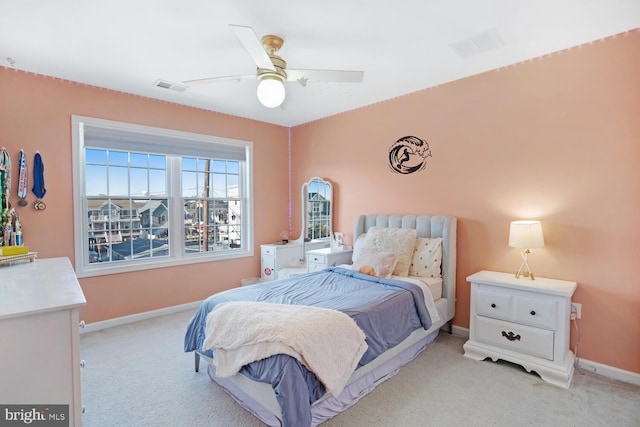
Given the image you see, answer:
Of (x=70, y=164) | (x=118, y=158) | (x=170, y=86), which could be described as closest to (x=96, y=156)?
(x=118, y=158)

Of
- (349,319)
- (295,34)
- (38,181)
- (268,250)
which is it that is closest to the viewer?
(349,319)

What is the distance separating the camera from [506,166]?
117 inches

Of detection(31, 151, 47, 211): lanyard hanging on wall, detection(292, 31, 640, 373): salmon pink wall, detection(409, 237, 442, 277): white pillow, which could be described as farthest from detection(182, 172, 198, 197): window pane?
detection(409, 237, 442, 277): white pillow

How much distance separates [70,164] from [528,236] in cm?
434

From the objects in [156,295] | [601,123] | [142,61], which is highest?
[142,61]

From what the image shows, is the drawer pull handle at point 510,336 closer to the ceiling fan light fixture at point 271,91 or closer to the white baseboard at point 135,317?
the ceiling fan light fixture at point 271,91

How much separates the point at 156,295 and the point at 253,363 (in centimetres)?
257

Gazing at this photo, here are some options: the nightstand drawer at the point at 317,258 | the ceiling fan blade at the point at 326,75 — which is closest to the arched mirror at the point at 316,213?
the nightstand drawer at the point at 317,258

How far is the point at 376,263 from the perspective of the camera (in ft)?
10.2

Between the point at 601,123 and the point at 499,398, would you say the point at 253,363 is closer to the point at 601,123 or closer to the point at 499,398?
the point at 499,398

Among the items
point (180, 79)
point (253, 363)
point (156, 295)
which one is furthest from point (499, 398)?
point (180, 79)

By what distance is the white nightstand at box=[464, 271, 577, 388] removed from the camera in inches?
94.9

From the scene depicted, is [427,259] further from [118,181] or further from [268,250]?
[118,181]

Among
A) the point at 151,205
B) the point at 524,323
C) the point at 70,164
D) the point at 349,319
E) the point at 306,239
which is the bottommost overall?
the point at 524,323
